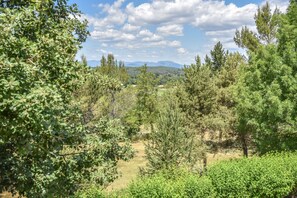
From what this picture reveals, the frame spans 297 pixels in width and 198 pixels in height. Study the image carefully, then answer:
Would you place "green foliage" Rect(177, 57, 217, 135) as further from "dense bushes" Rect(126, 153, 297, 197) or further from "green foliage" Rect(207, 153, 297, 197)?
"green foliage" Rect(207, 153, 297, 197)

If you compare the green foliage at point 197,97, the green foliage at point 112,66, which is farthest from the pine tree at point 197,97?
the green foliage at point 112,66

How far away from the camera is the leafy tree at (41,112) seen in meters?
5.27

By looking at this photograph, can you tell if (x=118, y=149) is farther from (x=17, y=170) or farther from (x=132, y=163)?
(x=132, y=163)

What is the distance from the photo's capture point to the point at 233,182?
11766mm

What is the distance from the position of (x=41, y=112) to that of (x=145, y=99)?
127 feet

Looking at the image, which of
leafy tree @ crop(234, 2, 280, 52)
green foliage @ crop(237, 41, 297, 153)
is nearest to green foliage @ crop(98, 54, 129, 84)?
leafy tree @ crop(234, 2, 280, 52)

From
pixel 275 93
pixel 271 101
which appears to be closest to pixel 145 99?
pixel 275 93

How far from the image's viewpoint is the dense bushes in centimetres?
1099

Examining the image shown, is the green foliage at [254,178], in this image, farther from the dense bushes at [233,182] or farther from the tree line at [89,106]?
the tree line at [89,106]

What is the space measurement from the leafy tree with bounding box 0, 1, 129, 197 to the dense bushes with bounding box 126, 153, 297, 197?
2174 mm

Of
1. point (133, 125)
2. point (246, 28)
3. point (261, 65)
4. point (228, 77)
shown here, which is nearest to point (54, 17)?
point (261, 65)

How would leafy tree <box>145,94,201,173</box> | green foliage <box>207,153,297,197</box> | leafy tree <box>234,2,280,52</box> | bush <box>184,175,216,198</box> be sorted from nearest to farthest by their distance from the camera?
bush <box>184,175,216,198</box>, green foliage <box>207,153,297,197</box>, leafy tree <box>145,94,201,173</box>, leafy tree <box>234,2,280,52</box>

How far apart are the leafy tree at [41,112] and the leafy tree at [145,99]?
3398 centimetres

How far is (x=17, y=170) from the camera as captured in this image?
718 cm
